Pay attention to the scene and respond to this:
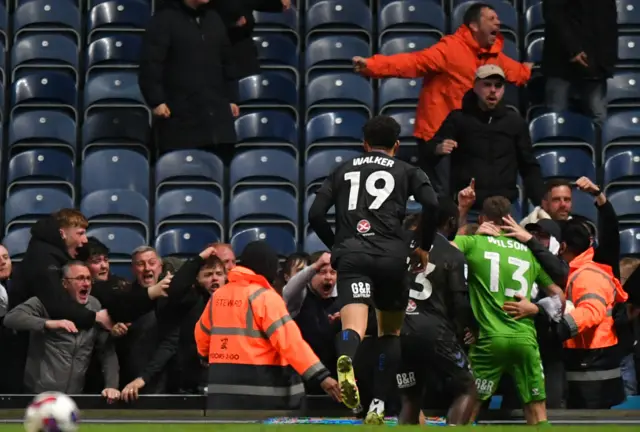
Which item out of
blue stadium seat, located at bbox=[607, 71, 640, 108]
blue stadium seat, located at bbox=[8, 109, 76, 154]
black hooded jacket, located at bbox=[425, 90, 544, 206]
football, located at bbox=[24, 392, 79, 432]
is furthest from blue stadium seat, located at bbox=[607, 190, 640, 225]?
football, located at bbox=[24, 392, 79, 432]

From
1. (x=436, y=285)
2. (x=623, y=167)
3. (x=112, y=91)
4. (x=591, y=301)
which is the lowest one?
(x=591, y=301)

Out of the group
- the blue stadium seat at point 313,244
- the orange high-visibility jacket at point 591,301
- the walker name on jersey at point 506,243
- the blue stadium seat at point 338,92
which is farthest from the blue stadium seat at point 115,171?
the orange high-visibility jacket at point 591,301

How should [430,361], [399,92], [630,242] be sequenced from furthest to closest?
[399,92] → [630,242] → [430,361]

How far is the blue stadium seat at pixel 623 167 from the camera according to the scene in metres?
13.3

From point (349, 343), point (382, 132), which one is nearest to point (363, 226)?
point (382, 132)

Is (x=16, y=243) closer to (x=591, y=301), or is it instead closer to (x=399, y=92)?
(x=399, y=92)

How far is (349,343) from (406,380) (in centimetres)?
94

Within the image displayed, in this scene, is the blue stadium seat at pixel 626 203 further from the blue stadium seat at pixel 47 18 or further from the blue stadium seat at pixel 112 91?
the blue stadium seat at pixel 47 18

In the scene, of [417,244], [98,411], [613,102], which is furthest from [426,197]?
[613,102]

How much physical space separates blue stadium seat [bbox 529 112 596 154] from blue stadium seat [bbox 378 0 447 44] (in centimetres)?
155

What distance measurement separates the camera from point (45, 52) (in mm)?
14344

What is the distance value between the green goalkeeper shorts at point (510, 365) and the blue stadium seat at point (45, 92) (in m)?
5.52

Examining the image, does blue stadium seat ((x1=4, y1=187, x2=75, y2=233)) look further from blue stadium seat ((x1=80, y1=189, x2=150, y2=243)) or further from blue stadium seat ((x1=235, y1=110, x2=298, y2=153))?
blue stadium seat ((x1=235, y1=110, x2=298, y2=153))

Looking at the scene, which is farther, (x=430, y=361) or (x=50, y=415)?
Answer: (x=430, y=361)
